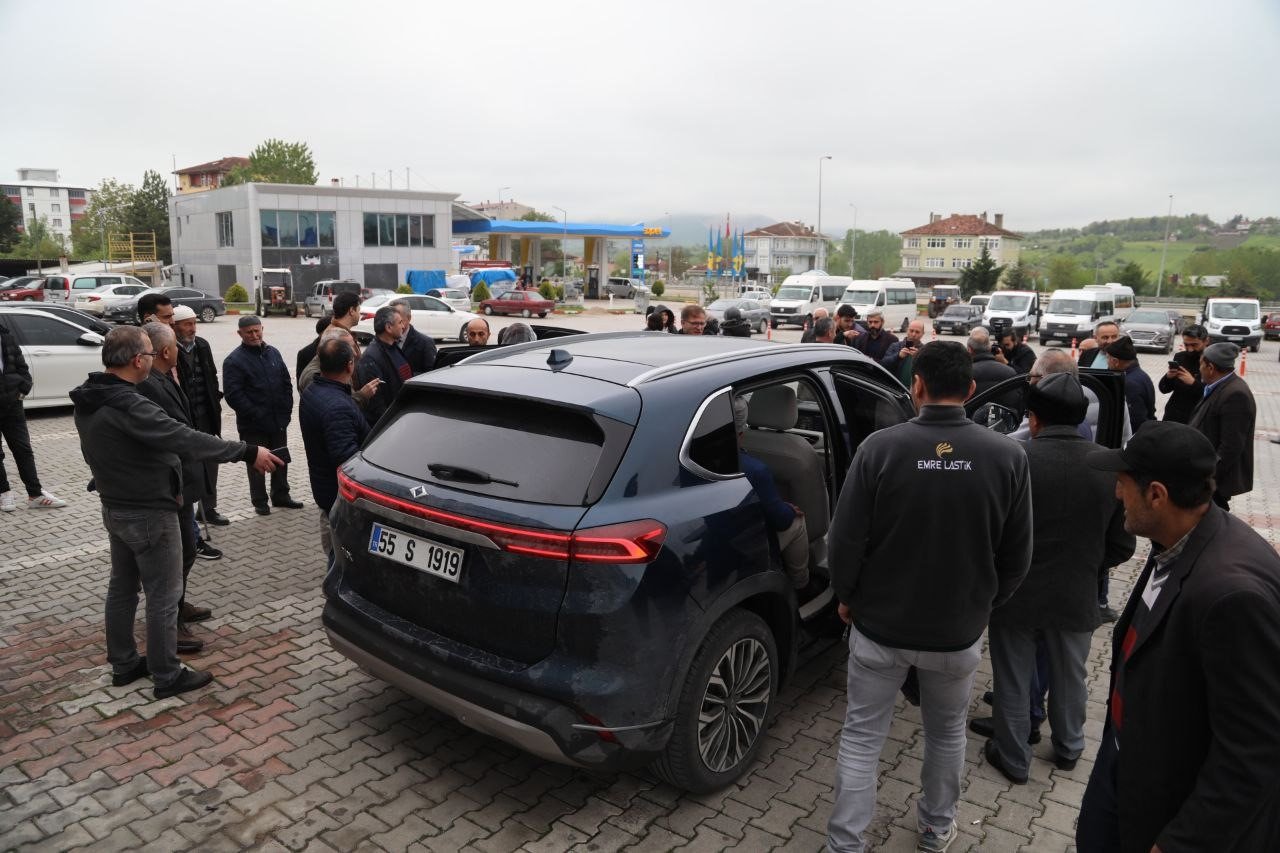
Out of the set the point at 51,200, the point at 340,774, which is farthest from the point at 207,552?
the point at 51,200

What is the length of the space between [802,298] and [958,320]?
6.96 m

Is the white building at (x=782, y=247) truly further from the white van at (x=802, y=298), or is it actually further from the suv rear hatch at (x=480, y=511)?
the suv rear hatch at (x=480, y=511)

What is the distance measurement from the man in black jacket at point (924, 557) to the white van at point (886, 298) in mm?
32284

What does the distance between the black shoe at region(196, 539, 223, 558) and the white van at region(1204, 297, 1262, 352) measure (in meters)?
33.1

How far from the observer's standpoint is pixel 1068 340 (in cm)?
3225

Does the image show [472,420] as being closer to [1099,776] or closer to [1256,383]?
[1099,776]

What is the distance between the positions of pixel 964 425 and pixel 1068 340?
33.2 metres

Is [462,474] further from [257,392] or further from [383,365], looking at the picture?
[257,392]

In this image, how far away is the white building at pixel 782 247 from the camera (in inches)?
5556

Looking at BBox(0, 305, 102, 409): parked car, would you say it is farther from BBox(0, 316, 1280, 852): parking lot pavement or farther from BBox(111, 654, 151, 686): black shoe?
BBox(111, 654, 151, 686): black shoe

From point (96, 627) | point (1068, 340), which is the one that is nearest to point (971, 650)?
point (96, 627)

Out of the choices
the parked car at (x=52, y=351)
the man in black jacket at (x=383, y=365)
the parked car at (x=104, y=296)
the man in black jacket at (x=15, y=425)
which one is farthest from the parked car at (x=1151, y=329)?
the parked car at (x=104, y=296)

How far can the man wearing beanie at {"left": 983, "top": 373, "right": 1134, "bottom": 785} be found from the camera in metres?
3.56

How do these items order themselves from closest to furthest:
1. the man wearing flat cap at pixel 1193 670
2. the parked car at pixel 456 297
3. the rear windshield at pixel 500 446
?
the man wearing flat cap at pixel 1193 670
the rear windshield at pixel 500 446
the parked car at pixel 456 297
